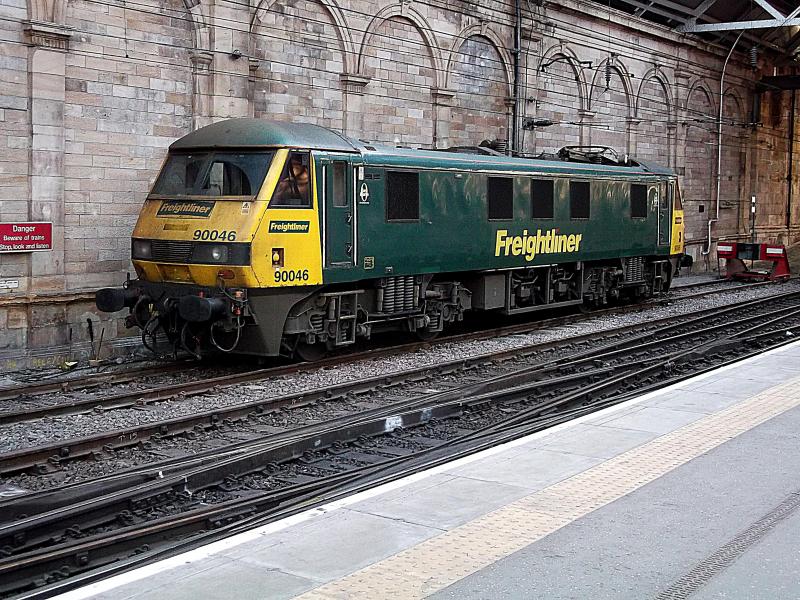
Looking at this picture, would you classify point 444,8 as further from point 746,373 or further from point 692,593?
point 692,593

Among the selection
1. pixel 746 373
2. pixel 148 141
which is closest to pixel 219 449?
pixel 746 373

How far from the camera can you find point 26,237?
1480cm

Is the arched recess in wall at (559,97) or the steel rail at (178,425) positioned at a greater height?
the arched recess in wall at (559,97)

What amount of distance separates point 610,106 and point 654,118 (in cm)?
356

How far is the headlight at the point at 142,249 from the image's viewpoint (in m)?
13.7

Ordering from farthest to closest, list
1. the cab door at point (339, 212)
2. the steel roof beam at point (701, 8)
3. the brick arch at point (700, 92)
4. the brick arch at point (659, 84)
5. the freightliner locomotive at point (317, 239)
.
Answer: the brick arch at point (700, 92)
the steel roof beam at point (701, 8)
the brick arch at point (659, 84)
the cab door at point (339, 212)
the freightliner locomotive at point (317, 239)

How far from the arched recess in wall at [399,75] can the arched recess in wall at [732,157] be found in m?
19.9

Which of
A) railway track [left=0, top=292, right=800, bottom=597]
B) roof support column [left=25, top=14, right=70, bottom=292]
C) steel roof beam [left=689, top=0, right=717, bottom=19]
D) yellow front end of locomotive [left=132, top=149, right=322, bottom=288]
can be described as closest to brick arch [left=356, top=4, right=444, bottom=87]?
roof support column [left=25, top=14, right=70, bottom=292]

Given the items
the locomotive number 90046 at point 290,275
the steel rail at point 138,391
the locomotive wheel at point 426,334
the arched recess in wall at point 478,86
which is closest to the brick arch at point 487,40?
the arched recess in wall at point 478,86

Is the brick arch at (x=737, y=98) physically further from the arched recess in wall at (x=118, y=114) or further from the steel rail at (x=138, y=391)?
the arched recess in wall at (x=118, y=114)

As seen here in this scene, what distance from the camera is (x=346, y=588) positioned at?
203 inches

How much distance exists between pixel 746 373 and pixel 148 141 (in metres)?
10.4

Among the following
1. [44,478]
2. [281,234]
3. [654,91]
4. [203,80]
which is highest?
[654,91]

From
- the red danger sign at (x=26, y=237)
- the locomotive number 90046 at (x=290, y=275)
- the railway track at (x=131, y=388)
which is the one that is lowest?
the railway track at (x=131, y=388)
